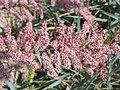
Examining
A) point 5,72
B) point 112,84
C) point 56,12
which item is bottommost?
point 112,84

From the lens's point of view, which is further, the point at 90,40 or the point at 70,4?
the point at 70,4

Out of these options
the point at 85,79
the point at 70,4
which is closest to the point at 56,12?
the point at 70,4

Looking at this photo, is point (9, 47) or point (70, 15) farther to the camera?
point (70, 15)

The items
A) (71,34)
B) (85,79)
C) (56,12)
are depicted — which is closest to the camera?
(71,34)

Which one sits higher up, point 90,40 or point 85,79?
point 90,40

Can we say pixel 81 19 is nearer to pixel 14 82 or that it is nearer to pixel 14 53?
pixel 14 82

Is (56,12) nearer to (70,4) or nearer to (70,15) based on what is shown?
(70,15)

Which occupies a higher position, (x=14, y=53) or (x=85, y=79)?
(x=14, y=53)

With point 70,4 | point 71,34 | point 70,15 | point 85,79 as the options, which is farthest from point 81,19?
point 71,34

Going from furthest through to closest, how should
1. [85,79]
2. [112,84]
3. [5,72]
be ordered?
[112,84]
[85,79]
[5,72]
